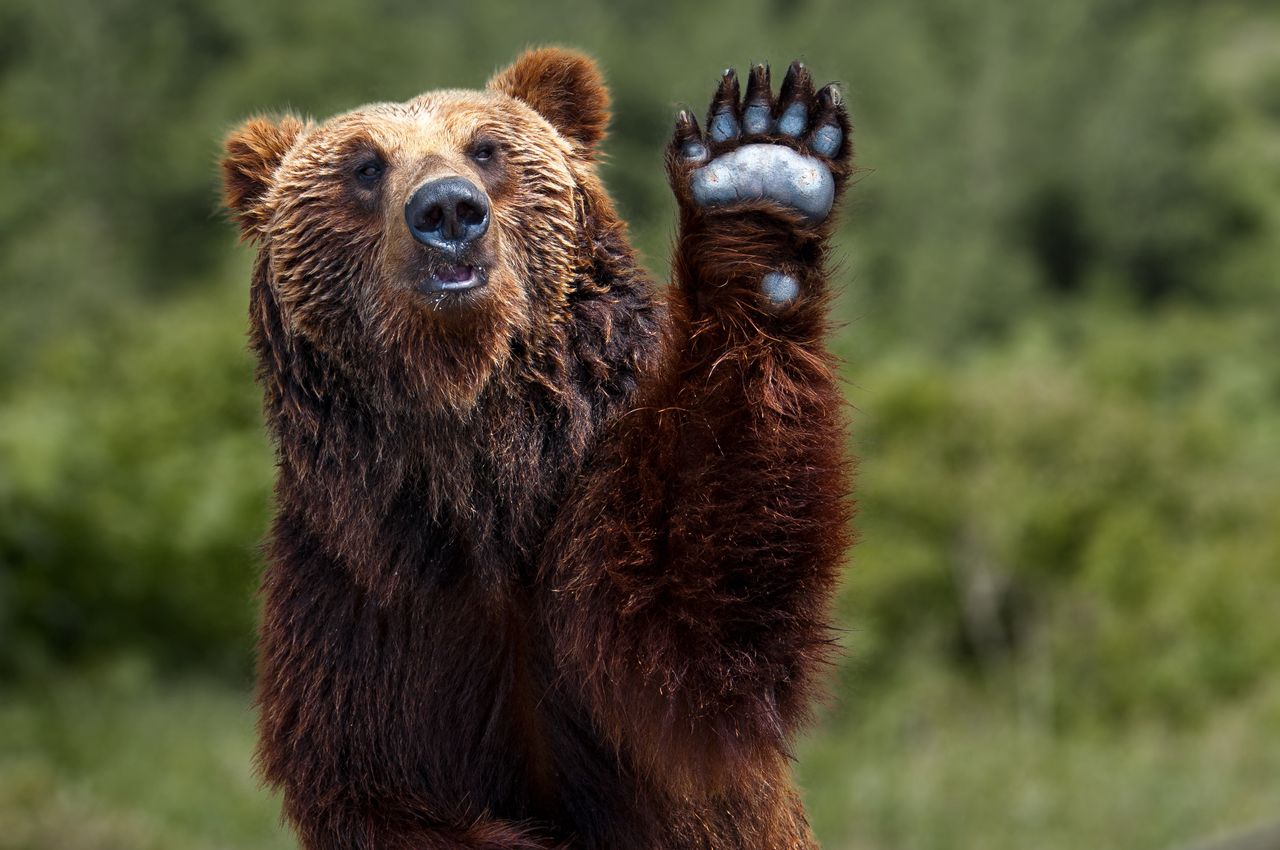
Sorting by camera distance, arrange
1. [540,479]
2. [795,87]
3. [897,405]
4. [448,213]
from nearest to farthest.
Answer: [795,87] < [448,213] < [540,479] < [897,405]

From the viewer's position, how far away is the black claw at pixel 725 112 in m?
3.07

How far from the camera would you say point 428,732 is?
135 inches

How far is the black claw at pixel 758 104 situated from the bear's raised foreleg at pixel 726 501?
3cm

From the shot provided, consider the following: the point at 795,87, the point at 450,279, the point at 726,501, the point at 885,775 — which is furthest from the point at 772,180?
the point at 885,775

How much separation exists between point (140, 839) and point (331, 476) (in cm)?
835

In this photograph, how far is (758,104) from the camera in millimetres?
3064

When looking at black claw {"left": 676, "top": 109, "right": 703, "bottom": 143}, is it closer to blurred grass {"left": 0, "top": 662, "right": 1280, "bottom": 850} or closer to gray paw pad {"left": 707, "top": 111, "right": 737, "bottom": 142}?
gray paw pad {"left": 707, "top": 111, "right": 737, "bottom": 142}

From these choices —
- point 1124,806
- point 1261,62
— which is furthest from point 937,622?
point 1261,62

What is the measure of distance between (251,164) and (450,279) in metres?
0.78

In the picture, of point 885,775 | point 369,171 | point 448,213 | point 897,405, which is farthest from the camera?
point 897,405

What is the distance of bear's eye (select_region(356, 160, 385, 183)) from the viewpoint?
140 inches

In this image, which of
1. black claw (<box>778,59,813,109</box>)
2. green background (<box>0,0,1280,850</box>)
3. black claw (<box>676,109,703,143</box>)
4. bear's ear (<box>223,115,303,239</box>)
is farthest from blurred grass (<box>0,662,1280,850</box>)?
black claw (<box>778,59,813,109</box>)

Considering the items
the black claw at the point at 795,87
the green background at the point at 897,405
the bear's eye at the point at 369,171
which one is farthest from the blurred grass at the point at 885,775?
the black claw at the point at 795,87

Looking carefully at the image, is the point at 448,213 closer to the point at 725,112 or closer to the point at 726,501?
the point at 725,112
